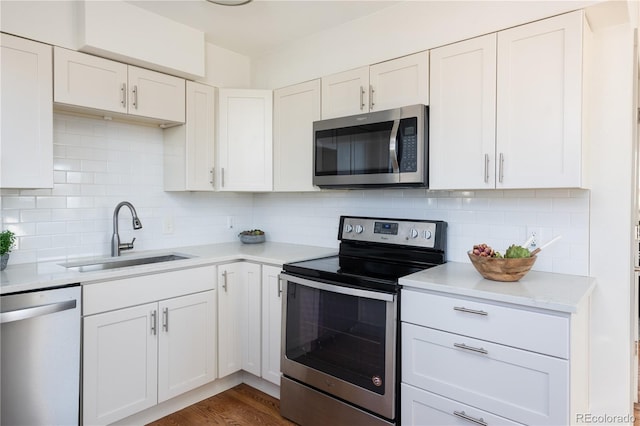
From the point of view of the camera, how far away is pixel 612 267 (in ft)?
6.10

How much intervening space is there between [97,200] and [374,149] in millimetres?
1813

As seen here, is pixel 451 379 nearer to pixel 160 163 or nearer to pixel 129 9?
pixel 160 163

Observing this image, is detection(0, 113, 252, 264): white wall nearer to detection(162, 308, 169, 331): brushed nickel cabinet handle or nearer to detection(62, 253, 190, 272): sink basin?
detection(62, 253, 190, 272): sink basin

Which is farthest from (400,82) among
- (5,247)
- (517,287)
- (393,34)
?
(5,247)

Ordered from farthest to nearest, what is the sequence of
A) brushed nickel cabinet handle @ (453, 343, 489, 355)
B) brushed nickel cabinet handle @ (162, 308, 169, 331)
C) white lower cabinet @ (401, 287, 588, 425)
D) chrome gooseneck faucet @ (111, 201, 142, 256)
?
chrome gooseneck faucet @ (111, 201, 142, 256) < brushed nickel cabinet handle @ (162, 308, 169, 331) < brushed nickel cabinet handle @ (453, 343, 489, 355) < white lower cabinet @ (401, 287, 588, 425)

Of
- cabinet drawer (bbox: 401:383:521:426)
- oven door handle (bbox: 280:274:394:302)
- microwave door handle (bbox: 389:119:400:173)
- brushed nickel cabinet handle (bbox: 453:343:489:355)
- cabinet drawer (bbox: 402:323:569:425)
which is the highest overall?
microwave door handle (bbox: 389:119:400:173)

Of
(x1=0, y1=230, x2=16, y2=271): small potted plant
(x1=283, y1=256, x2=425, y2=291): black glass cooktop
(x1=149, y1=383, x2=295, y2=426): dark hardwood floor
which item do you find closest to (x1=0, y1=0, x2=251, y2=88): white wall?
(x1=0, y1=230, x2=16, y2=271): small potted plant

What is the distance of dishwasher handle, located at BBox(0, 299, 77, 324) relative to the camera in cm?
165

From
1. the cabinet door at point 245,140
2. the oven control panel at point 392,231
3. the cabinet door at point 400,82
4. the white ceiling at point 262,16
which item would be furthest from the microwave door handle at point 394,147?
the cabinet door at point 245,140

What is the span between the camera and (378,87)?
231cm

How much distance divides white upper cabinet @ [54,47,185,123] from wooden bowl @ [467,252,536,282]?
2.13 m

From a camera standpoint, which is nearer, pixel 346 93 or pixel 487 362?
pixel 487 362

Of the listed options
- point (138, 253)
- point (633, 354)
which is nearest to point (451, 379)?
point (633, 354)

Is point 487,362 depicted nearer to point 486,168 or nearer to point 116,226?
point 486,168
